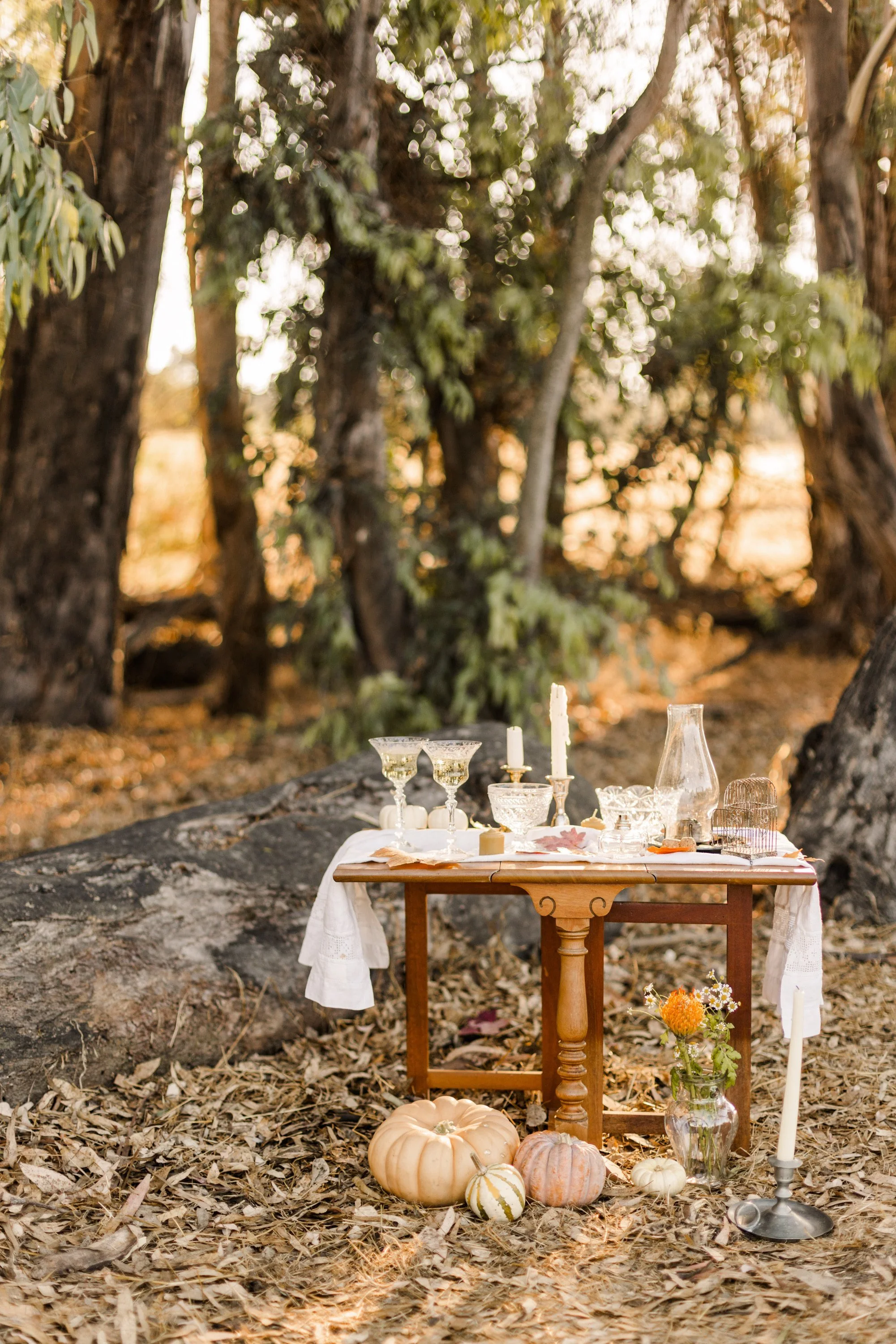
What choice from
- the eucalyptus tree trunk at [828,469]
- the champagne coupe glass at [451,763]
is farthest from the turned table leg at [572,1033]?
the eucalyptus tree trunk at [828,469]

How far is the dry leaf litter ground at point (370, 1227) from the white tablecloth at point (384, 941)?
1.46 ft

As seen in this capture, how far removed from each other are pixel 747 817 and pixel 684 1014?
0.53 m

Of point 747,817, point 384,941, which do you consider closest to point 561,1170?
point 384,941

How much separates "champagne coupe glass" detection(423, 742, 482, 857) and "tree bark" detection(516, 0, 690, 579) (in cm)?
317

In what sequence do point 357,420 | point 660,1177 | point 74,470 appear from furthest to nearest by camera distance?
point 74,470
point 357,420
point 660,1177

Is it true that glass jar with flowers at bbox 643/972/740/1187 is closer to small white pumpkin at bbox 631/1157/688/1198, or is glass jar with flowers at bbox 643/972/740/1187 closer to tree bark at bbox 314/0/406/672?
small white pumpkin at bbox 631/1157/688/1198

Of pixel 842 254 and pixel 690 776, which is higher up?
pixel 842 254

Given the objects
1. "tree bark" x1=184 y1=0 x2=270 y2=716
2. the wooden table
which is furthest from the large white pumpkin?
"tree bark" x1=184 y1=0 x2=270 y2=716

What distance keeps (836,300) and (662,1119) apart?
13.6 ft

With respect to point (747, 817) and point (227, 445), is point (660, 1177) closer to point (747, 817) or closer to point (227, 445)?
point (747, 817)

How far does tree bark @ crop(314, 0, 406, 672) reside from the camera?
5520 millimetres

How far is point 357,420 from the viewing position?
243 inches

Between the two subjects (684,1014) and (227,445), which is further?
(227,445)

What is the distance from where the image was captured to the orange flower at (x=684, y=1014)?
285cm
